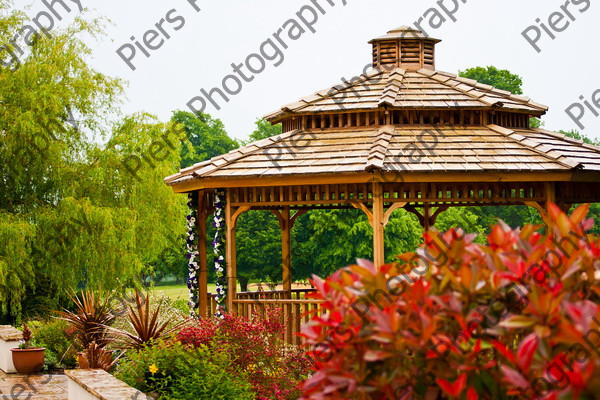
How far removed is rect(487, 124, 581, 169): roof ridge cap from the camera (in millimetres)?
11445

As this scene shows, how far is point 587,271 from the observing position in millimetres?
3062

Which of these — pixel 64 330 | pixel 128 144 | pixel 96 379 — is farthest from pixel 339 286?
pixel 128 144

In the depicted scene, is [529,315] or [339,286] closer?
[529,315]

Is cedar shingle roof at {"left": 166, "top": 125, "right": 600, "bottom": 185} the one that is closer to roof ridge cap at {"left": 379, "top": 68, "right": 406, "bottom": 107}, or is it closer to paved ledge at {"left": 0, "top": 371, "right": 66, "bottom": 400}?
roof ridge cap at {"left": 379, "top": 68, "right": 406, "bottom": 107}

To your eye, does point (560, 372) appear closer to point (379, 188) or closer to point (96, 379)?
point (96, 379)

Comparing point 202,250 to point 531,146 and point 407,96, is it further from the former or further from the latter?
point 531,146

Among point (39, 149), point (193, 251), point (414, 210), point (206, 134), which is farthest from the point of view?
point (206, 134)

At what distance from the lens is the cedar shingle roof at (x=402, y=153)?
11.3 metres

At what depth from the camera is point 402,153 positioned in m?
11.6

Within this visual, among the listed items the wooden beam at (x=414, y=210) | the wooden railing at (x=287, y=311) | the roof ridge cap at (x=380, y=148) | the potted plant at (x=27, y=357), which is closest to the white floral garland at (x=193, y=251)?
the wooden railing at (x=287, y=311)

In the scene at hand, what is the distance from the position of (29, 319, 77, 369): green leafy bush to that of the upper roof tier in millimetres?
5518

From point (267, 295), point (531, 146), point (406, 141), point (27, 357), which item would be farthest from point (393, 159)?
point (27, 357)

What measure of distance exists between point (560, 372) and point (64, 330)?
12.4 meters

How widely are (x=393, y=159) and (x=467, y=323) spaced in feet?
27.3
